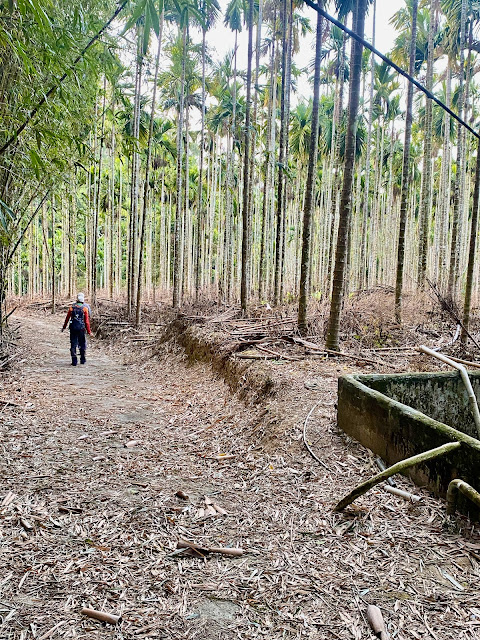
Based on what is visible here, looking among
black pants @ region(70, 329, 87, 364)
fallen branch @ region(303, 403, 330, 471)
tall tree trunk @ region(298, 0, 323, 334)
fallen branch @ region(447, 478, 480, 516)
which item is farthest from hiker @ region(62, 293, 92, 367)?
fallen branch @ region(447, 478, 480, 516)

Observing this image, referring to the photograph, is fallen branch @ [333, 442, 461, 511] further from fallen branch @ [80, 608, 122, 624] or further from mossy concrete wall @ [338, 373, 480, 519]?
fallen branch @ [80, 608, 122, 624]

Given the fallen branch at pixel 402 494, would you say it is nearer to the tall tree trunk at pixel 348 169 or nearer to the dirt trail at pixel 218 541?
the dirt trail at pixel 218 541

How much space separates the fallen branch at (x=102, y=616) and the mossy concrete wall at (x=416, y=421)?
→ 203 cm

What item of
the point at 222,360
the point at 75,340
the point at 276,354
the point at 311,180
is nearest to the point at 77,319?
the point at 75,340

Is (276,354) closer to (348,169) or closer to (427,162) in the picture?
(348,169)

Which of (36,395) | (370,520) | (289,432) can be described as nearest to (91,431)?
(36,395)

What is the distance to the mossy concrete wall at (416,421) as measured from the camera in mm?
2756

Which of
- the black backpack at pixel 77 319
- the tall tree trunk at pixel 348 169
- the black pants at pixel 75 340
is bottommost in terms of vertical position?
the black pants at pixel 75 340

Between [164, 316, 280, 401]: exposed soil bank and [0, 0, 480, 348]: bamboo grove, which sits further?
[164, 316, 280, 401]: exposed soil bank

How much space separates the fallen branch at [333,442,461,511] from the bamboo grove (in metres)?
2.86

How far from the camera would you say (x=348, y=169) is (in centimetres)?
612

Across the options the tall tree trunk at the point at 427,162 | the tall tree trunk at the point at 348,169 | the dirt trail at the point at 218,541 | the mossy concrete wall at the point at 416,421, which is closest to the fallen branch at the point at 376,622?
the dirt trail at the point at 218,541

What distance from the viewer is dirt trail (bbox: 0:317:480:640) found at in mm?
2021

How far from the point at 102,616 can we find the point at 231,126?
15723 millimetres
